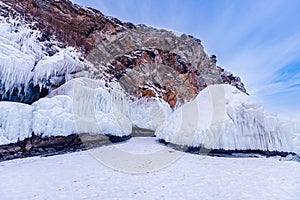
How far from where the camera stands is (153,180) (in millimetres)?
3836

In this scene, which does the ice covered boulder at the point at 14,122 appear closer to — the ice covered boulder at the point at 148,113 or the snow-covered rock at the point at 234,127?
the snow-covered rock at the point at 234,127

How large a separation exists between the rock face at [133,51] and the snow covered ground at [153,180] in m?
9.63

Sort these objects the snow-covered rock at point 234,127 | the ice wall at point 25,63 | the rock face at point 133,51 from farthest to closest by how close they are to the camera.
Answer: the rock face at point 133,51
the snow-covered rock at point 234,127
the ice wall at point 25,63

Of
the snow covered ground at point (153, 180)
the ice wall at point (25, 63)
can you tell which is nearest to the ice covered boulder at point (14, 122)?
the snow covered ground at point (153, 180)

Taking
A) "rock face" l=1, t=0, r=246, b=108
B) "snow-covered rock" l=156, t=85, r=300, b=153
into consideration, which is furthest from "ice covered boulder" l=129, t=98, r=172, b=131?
"snow-covered rock" l=156, t=85, r=300, b=153

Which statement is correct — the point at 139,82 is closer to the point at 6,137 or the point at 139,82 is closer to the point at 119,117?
the point at 119,117

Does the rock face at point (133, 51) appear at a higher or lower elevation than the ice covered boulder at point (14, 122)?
higher

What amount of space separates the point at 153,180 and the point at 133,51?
16826 millimetres

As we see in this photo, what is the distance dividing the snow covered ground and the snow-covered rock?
2.81ft

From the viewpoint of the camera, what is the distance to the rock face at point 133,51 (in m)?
15.7

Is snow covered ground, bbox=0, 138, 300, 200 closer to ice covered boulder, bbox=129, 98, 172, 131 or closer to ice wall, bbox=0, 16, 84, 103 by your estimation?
ice wall, bbox=0, 16, 84, 103

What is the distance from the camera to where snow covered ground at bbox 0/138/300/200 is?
308cm

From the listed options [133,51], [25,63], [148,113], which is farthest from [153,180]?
[133,51]

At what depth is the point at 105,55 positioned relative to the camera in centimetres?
1731
